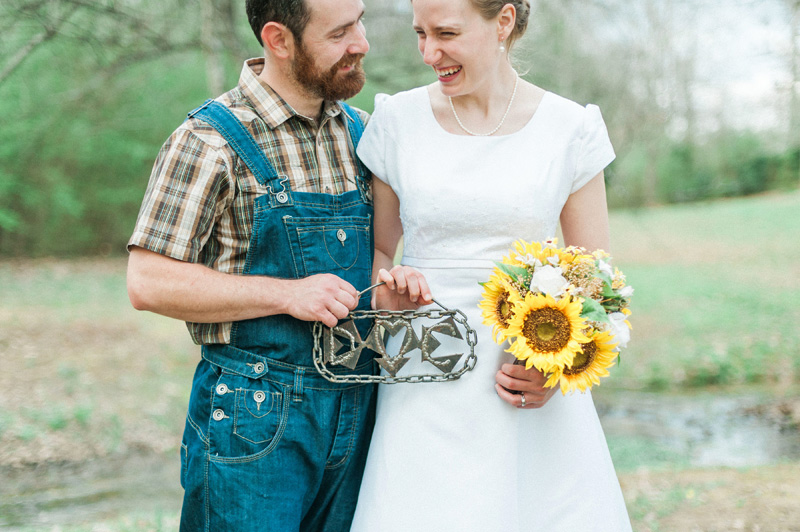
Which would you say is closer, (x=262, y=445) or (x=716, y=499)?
(x=262, y=445)

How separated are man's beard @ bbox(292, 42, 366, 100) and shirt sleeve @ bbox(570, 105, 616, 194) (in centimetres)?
74

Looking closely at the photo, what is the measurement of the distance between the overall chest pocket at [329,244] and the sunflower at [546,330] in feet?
2.00

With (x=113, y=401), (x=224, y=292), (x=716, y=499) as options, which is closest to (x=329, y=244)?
(x=224, y=292)

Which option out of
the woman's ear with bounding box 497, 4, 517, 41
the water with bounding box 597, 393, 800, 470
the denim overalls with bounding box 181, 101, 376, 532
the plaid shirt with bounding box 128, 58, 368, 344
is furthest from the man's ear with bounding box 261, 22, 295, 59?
the water with bounding box 597, 393, 800, 470

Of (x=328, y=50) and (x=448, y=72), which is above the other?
(x=328, y=50)

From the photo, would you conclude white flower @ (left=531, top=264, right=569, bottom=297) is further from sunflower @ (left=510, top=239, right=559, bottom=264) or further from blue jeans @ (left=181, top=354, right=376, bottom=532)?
blue jeans @ (left=181, top=354, right=376, bottom=532)

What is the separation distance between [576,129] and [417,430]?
102 centimetres

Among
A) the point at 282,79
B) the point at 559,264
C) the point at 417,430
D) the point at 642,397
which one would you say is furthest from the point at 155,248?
the point at 642,397

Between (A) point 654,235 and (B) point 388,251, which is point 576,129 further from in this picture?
(A) point 654,235

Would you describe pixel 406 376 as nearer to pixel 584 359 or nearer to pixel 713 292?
pixel 584 359

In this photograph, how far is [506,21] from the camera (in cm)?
238

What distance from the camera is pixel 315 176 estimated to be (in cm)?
236

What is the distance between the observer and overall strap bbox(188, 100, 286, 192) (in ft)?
7.36

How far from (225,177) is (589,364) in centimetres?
112
